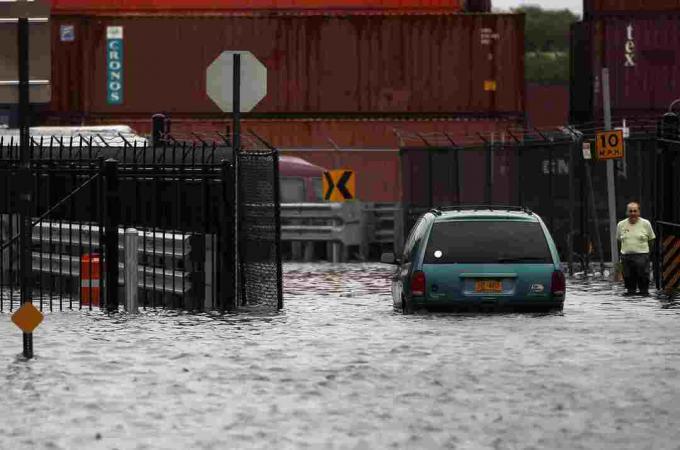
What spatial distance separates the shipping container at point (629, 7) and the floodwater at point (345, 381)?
118 ft

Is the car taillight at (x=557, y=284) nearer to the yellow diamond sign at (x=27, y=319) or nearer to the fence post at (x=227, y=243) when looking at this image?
the fence post at (x=227, y=243)

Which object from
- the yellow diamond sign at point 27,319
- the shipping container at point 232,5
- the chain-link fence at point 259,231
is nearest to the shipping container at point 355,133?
the shipping container at point 232,5

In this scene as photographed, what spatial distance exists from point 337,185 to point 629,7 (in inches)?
837

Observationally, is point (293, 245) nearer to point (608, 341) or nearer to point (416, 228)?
point (416, 228)

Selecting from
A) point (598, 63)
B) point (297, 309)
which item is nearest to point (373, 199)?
point (598, 63)

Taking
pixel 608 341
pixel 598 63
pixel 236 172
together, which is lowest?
pixel 608 341

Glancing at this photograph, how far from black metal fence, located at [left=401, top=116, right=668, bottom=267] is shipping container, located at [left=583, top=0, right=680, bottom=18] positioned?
13.0 m

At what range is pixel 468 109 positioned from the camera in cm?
5644

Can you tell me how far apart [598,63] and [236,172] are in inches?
1388

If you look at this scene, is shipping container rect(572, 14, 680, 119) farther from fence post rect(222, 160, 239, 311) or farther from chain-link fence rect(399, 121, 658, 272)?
fence post rect(222, 160, 239, 311)

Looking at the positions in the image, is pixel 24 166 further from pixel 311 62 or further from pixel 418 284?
pixel 311 62

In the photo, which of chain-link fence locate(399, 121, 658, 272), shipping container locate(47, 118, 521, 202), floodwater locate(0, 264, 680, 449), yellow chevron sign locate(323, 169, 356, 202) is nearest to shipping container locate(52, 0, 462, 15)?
shipping container locate(47, 118, 521, 202)

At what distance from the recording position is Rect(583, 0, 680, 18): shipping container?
188 ft

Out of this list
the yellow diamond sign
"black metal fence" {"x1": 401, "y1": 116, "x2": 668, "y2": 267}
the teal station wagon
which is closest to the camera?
the yellow diamond sign
